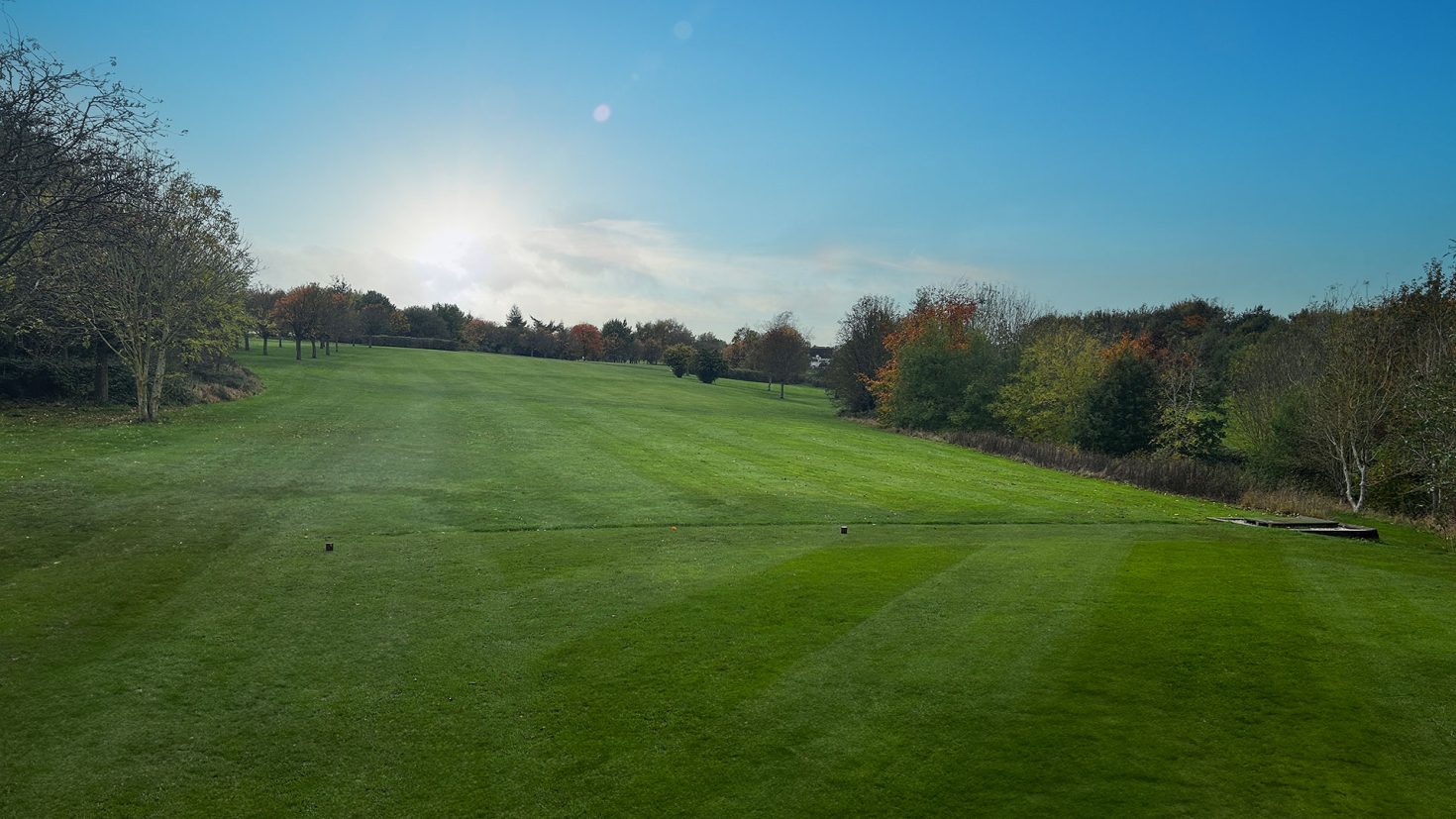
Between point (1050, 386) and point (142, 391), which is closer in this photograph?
point (142, 391)

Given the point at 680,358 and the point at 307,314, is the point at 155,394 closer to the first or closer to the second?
the point at 307,314

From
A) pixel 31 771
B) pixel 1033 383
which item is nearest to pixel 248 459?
pixel 31 771

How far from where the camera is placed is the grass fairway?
6.41 meters

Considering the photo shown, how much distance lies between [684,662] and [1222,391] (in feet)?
173

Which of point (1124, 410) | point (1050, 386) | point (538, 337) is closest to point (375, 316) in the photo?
point (538, 337)

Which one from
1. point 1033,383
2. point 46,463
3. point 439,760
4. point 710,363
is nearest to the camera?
point 439,760

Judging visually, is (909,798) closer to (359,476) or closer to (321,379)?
(359,476)

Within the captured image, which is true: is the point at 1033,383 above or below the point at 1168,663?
above

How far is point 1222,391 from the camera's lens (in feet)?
162

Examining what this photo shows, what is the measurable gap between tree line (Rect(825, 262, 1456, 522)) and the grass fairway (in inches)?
512

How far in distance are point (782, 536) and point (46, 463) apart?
21.0 m

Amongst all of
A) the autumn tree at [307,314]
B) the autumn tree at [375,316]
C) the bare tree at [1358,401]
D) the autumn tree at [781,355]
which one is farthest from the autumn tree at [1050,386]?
the autumn tree at [375,316]

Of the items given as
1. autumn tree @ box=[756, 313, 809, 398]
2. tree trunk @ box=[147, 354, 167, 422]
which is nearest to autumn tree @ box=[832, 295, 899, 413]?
autumn tree @ box=[756, 313, 809, 398]

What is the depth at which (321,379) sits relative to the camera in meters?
61.1
